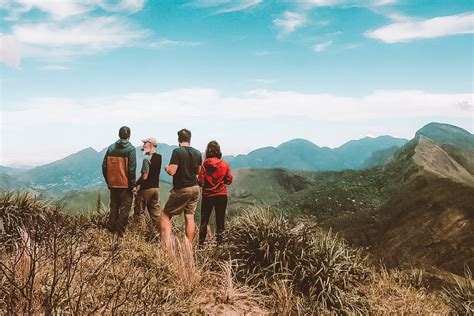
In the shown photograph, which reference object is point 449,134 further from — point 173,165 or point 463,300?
point 173,165

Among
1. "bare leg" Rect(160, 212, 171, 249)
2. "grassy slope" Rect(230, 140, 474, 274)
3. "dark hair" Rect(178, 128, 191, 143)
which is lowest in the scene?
"grassy slope" Rect(230, 140, 474, 274)

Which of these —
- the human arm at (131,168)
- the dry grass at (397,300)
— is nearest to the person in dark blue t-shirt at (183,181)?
the human arm at (131,168)

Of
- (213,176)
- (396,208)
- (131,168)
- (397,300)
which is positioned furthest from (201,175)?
(396,208)

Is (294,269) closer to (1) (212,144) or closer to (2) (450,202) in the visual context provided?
(1) (212,144)

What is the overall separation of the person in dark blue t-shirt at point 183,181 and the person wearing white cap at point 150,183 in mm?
1044

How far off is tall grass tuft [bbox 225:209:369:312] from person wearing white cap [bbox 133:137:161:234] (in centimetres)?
193

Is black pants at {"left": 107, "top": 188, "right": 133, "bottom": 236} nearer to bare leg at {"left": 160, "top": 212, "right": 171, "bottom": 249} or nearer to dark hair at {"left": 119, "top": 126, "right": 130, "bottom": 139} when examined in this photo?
dark hair at {"left": 119, "top": 126, "right": 130, "bottom": 139}

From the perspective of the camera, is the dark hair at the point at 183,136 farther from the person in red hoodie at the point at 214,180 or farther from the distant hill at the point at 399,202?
the distant hill at the point at 399,202

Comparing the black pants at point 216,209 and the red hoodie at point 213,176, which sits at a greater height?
the red hoodie at point 213,176

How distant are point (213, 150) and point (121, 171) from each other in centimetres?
207

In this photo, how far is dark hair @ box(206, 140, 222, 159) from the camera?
7.53m

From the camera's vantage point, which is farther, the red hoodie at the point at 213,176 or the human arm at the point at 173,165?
the red hoodie at the point at 213,176

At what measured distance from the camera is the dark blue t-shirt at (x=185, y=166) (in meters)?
7.17

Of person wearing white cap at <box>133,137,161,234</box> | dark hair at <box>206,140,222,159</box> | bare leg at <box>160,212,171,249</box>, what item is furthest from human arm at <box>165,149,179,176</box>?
person wearing white cap at <box>133,137,161,234</box>
